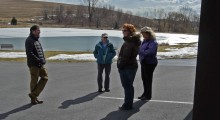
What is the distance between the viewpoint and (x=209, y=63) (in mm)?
2291

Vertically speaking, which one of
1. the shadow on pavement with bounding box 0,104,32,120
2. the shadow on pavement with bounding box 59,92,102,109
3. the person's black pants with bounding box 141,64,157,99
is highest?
the person's black pants with bounding box 141,64,157,99

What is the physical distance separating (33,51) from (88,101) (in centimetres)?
173

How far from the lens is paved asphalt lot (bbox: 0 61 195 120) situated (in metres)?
7.02

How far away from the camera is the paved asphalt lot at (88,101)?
7016mm

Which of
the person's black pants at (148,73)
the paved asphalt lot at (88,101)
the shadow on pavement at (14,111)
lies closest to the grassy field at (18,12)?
the paved asphalt lot at (88,101)

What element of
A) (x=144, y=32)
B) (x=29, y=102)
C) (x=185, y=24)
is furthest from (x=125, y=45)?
(x=185, y=24)

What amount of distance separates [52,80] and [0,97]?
3.18m

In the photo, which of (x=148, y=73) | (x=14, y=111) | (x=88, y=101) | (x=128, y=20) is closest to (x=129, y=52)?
(x=148, y=73)

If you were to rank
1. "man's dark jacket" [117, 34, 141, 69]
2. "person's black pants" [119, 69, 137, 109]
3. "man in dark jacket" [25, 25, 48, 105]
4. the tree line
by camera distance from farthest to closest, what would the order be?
the tree line
"man in dark jacket" [25, 25, 48, 105]
"person's black pants" [119, 69, 137, 109]
"man's dark jacket" [117, 34, 141, 69]

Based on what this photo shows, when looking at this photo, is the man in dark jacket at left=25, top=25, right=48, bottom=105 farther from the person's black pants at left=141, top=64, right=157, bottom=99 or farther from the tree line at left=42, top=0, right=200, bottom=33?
the tree line at left=42, top=0, right=200, bottom=33

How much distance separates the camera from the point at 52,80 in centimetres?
1207

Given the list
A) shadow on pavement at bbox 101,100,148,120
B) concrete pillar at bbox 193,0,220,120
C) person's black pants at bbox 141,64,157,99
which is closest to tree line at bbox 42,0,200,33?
person's black pants at bbox 141,64,157,99

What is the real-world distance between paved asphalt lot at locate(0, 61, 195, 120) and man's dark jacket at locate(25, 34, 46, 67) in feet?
3.05

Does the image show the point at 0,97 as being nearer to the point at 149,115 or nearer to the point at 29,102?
the point at 29,102
